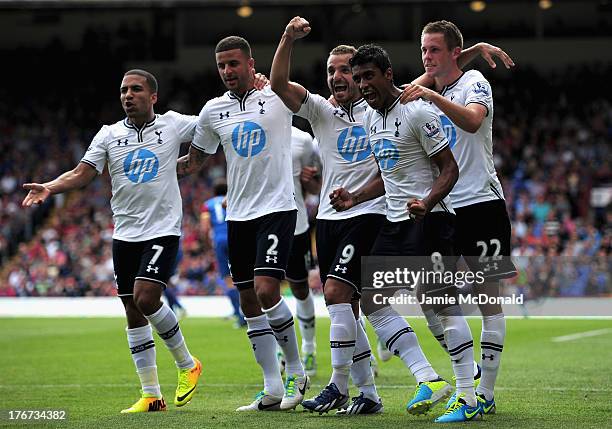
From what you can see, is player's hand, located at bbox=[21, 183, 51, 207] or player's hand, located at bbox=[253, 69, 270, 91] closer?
player's hand, located at bbox=[21, 183, 51, 207]

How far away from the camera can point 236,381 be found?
1083 cm

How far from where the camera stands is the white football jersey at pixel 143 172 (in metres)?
8.70

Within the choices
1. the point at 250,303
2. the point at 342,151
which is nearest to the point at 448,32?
the point at 342,151

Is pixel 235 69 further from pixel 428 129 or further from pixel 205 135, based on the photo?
pixel 428 129

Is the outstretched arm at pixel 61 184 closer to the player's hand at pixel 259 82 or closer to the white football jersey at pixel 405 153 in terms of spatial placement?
the player's hand at pixel 259 82

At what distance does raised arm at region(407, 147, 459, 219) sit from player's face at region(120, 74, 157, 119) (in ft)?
8.95

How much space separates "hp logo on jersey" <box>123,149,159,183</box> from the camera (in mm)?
8750

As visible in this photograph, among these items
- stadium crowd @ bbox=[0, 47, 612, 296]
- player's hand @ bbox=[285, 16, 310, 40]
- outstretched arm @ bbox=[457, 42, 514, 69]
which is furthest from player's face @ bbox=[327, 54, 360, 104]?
stadium crowd @ bbox=[0, 47, 612, 296]

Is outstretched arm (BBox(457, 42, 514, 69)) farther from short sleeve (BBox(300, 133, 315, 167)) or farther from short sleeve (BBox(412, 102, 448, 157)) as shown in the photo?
short sleeve (BBox(300, 133, 315, 167))

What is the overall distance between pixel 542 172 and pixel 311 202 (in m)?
7.23

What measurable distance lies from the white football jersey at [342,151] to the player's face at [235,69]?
554mm

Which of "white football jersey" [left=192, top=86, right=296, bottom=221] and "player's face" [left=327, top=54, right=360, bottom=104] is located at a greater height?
"player's face" [left=327, top=54, right=360, bottom=104]

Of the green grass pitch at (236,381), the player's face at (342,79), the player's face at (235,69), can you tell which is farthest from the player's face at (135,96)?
the green grass pitch at (236,381)

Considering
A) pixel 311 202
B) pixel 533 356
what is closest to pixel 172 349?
pixel 533 356
